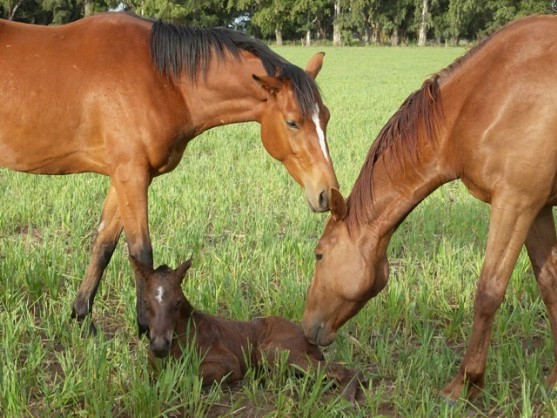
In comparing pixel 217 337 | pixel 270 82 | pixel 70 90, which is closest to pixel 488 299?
pixel 217 337

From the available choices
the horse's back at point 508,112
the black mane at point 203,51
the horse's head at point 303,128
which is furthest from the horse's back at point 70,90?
the horse's back at point 508,112

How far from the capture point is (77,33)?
176 inches

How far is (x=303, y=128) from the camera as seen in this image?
13.5 ft

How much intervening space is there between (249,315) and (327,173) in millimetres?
1099

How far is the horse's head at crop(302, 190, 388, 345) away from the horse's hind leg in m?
0.87

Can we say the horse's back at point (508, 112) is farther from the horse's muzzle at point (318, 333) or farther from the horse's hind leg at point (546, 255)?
the horse's muzzle at point (318, 333)

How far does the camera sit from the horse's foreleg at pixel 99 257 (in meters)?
4.38

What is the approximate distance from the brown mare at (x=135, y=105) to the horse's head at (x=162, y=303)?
2.35 feet

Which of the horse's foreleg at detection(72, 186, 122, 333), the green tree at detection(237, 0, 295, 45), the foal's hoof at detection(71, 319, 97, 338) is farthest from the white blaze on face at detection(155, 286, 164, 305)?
the green tree at detection(237, 0, 295, 45)

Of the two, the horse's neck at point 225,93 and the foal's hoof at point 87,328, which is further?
the horse's neck at point 225,93

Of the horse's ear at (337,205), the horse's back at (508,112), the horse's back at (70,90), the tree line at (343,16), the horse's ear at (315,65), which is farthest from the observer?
the tree line at (343,16)

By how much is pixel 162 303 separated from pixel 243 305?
3.60 feet

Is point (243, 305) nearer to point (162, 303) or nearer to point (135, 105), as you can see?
point (162, 303)

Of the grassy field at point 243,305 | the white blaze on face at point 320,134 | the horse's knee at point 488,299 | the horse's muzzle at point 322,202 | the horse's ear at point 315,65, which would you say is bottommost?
the grassy field at point 243,305
